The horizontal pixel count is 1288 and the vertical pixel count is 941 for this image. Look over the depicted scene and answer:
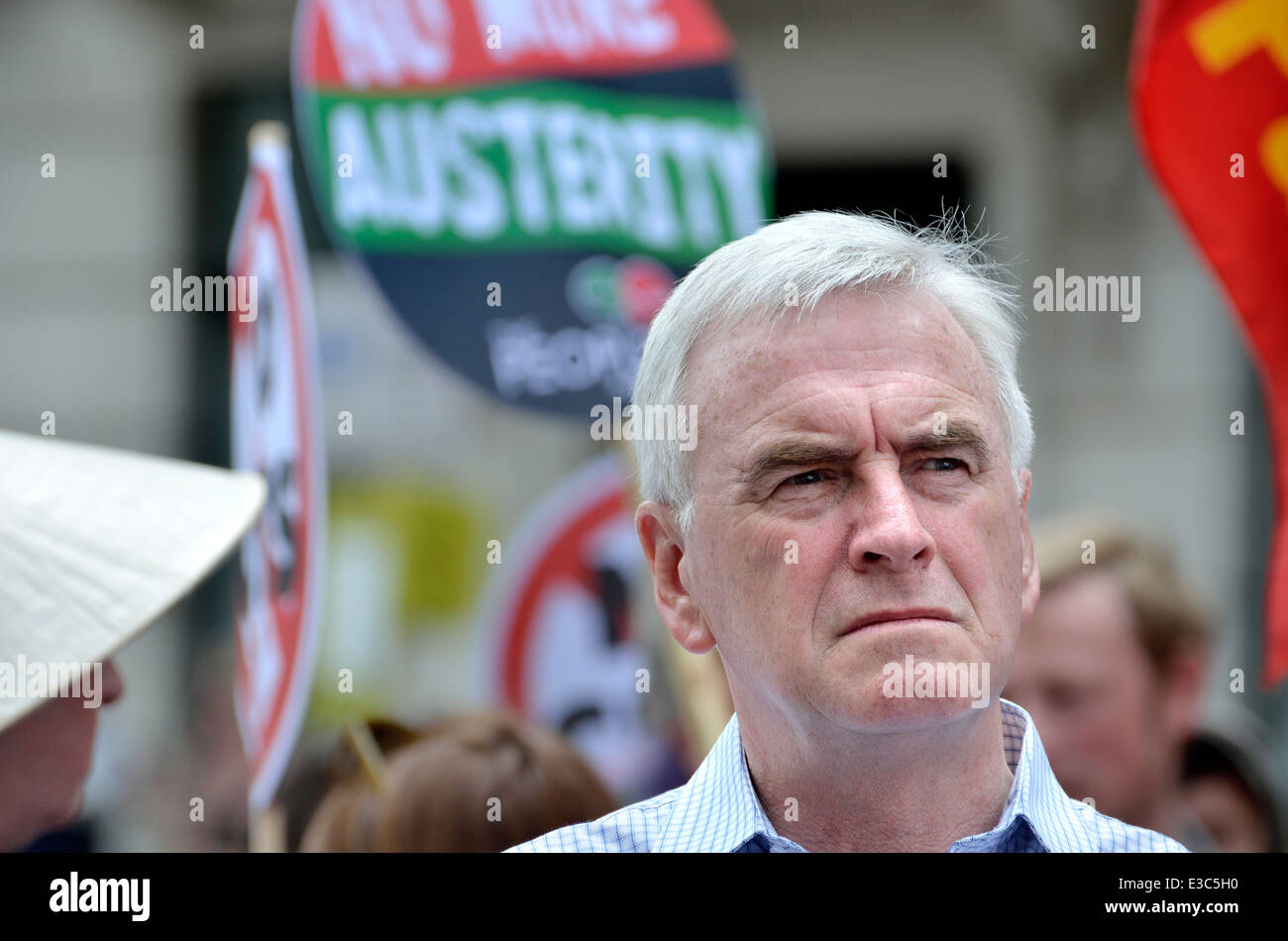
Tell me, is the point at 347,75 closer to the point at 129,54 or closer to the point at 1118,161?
the point at 129,54

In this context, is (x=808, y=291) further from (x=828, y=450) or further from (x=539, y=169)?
(x=539, y=169)

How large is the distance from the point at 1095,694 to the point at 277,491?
76.6 inches

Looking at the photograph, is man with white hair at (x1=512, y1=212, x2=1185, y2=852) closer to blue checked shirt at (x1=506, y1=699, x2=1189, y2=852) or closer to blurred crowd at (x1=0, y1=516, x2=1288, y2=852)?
blue checked shirt at (x1=506, y1=699, x2=1189, y2=852)

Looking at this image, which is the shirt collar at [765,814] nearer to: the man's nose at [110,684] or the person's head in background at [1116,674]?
the man's nose at [110,684]

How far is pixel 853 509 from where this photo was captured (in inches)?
61.2

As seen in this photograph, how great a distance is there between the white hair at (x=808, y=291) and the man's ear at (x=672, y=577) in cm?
3

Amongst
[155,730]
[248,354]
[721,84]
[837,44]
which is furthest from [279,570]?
[837,44]

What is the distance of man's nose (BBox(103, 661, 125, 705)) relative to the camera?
1.94 m

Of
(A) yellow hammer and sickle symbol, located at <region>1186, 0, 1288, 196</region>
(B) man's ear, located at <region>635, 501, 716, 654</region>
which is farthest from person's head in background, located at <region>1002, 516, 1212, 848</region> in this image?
(B) man's ear, located at <region>635, 501, 716, 654</region>

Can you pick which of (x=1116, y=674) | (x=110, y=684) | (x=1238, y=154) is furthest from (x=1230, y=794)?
(x=110, y=684)

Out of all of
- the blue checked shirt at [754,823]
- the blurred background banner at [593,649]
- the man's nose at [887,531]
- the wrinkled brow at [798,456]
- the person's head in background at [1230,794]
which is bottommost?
the person's head in background at [1230,794]

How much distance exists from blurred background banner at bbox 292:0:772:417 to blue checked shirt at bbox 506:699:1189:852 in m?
3.26

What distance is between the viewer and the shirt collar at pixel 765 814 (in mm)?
1615

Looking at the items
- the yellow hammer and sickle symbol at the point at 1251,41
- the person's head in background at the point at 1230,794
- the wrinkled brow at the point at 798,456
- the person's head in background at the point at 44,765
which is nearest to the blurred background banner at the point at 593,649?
the person's head in background at the point at 1230,794
